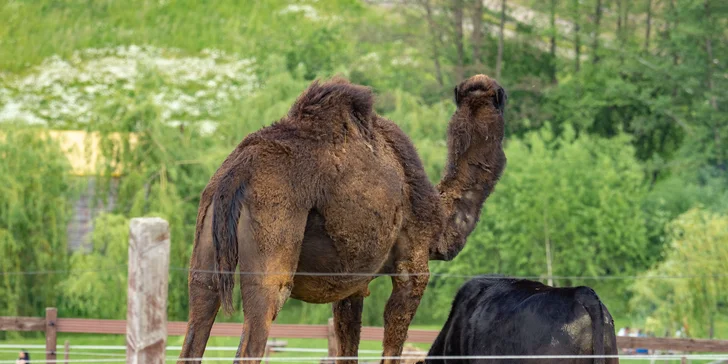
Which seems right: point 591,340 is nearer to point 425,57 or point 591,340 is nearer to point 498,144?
point 498,144

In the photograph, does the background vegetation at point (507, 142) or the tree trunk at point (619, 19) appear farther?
the tree trunk at point (619, 19)

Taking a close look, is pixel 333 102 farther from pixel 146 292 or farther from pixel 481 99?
pixel 146 292

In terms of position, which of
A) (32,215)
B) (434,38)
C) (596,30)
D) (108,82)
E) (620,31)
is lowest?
(108,82)

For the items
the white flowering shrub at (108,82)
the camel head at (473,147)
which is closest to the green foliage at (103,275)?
the camel head at (473,147)

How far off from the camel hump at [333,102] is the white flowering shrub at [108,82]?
4461 cm

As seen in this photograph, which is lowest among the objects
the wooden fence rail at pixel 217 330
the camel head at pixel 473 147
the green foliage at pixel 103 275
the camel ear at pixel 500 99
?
the green foliage at pixel 103 275

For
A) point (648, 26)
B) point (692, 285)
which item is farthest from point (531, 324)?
point (648, 26)

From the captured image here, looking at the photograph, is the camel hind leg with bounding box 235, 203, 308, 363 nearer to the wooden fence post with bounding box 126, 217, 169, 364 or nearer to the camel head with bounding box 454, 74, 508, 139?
the wooden fence post with bounding box 126, 217, 169, 364

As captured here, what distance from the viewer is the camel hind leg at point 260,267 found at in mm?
6449

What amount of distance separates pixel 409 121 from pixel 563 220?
6161 mm

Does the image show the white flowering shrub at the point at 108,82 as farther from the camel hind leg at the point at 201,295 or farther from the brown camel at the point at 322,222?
the camel hind leg at the point at 201,295

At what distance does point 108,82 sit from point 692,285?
46906mm

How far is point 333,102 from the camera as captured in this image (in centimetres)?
734

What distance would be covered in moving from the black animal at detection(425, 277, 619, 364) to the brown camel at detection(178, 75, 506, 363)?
570 millimetres
